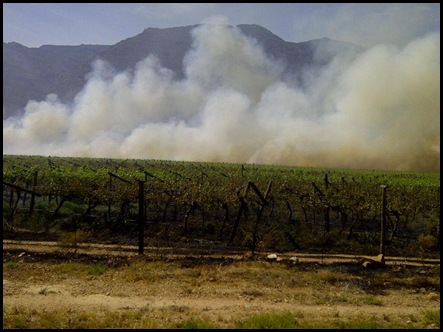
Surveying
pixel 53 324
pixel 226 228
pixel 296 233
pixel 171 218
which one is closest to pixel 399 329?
pixel 53 324

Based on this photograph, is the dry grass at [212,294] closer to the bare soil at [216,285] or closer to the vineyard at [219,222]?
the bare soil at [216,285]

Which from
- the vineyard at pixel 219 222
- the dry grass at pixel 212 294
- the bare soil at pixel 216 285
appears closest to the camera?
the dry grass at pixel 212 294

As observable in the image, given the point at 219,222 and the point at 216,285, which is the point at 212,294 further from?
the point at 219,222

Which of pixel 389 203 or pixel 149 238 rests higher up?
pixel 389 203

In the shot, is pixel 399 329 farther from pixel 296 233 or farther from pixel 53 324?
pixel 296 233

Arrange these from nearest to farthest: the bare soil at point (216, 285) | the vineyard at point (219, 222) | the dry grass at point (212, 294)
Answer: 1. the dry grass at point (212, 294)
2. the bare soil at point (216, 285)
3. the vineyard at point (219, 222)

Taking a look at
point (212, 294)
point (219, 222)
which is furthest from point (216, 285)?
point (219, 222)

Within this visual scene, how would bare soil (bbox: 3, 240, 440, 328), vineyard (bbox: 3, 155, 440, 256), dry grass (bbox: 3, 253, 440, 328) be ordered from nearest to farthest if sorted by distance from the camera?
dry grass (bbox: 3, 253, 440, 328), bare soil (bbox: 3, 240, 440, 328), vineyard (bbox: 3, 155, 440, 256)

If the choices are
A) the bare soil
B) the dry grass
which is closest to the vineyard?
the bare soil

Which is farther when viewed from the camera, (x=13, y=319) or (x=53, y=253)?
(x=53, y=253)

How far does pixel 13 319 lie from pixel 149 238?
10530 millimetres

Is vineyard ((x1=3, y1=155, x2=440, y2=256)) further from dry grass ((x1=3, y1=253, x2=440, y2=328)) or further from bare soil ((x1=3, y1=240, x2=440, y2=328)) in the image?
dry grass ((x1=3, y1=253, x2=440, y2=328))

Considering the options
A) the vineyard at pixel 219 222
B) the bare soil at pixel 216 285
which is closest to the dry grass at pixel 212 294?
the bare soil at pixel 216 285

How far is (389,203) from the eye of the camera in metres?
23.2
